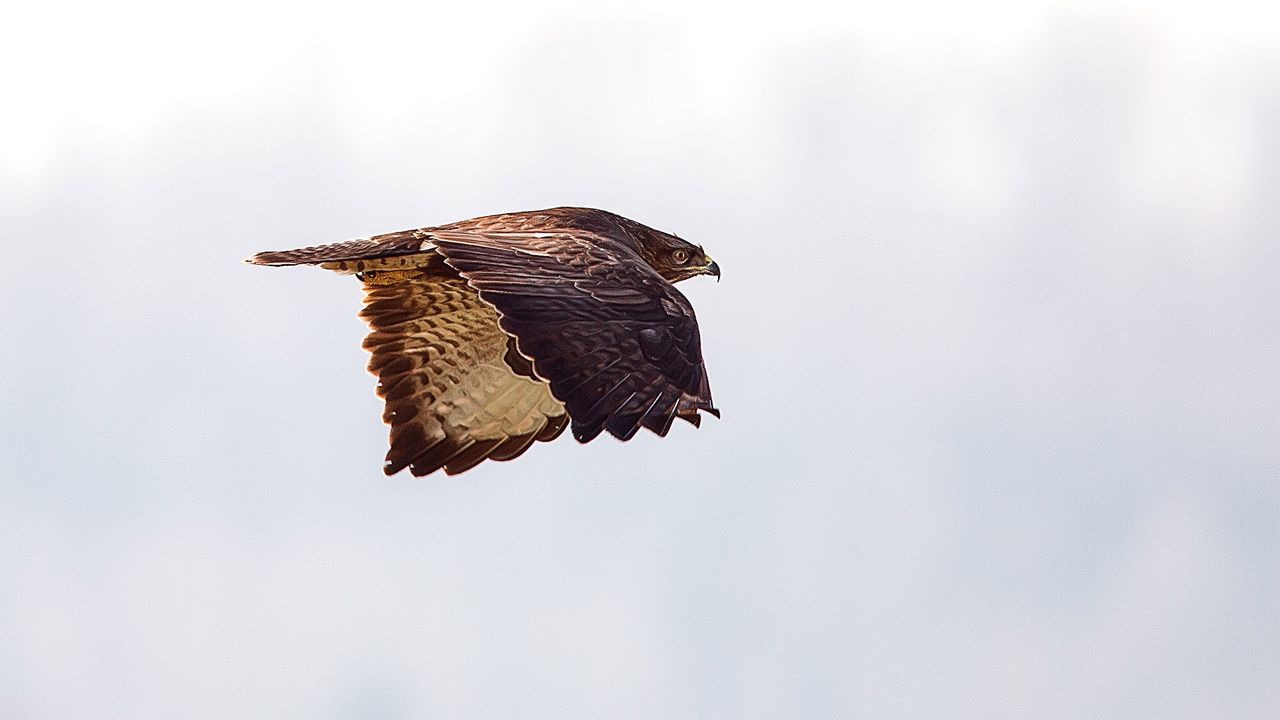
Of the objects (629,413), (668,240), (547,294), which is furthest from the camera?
(668,240)

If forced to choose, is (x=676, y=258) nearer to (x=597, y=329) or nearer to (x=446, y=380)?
(x=446, y=380)

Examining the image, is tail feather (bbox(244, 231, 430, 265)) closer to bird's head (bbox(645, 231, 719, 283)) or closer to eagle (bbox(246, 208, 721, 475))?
eagle (bbox(246, 208, 721, 475))

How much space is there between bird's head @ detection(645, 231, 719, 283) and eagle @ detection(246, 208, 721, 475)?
8 centimetres

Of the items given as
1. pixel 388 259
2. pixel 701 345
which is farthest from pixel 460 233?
pixel 701 345

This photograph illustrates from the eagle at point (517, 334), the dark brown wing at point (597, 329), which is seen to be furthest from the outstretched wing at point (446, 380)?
Result: the dark brown wing at point (597, 329)

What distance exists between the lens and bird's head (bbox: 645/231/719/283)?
46.3 feet

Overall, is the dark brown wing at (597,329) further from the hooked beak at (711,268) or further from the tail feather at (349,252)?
the hooked beak at (711,268)

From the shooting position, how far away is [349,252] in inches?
458

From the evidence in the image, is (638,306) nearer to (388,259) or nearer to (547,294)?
(547,294)

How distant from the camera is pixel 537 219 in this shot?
12.5m

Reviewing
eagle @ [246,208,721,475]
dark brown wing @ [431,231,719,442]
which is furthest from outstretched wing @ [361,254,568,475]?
dark brown wing @ [431,231,719,442]

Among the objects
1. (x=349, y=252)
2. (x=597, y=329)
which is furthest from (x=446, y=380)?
(x=597, y=329)

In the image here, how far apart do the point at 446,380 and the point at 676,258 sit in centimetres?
268

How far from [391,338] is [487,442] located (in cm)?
99
